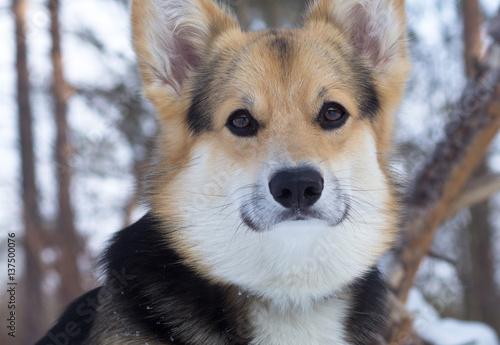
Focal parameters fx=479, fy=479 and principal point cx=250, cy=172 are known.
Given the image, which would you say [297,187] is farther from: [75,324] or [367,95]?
[75,324]

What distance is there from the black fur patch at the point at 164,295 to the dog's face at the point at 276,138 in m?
0.10

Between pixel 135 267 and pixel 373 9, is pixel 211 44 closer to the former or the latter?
pixel 373 9

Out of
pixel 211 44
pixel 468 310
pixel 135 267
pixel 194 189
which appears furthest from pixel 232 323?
pixel 468 310

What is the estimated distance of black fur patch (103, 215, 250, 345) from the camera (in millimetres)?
2658

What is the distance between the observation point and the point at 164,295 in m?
2.75

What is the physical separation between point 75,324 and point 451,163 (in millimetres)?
4346

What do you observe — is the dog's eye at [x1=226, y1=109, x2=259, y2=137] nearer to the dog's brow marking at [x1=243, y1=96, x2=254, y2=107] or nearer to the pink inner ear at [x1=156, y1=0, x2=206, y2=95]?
the dog's brow marking at [x1=243, y1=96, x2=254, y2=107]

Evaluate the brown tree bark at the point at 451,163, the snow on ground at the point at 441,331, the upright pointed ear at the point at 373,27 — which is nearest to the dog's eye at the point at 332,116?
the upright pointed ear at the point at 373,27

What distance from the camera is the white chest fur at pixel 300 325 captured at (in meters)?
2.70

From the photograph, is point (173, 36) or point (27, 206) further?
point (27, 206)

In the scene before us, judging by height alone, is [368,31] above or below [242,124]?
above

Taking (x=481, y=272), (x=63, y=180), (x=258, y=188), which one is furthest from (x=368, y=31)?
(x=481, y=272)

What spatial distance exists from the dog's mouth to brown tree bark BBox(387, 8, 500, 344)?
2923 millimetres

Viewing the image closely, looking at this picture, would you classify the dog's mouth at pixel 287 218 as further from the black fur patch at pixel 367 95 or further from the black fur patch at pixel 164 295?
the black fur patch at pixel 367 95
